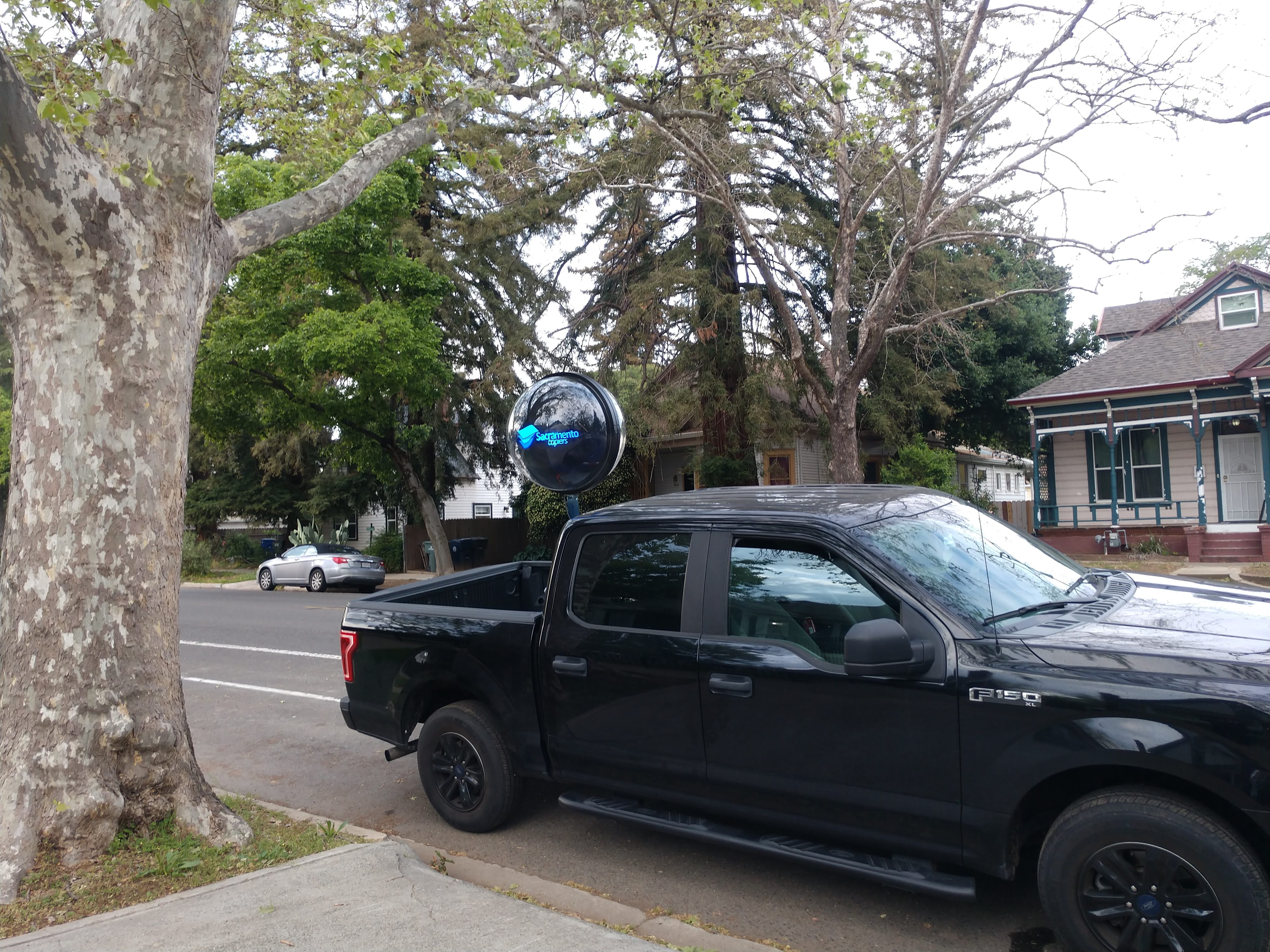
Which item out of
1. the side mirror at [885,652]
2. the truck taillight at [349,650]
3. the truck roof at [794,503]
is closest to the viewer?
the side mirror at [885,652]

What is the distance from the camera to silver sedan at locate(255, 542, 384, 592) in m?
24.6

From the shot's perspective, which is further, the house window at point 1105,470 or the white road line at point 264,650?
the house window at point 1105,470

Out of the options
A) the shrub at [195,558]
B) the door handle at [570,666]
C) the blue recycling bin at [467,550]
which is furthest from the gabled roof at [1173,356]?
the shrub at [195,558]

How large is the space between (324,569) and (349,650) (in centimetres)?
1981

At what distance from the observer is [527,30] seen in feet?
36.6

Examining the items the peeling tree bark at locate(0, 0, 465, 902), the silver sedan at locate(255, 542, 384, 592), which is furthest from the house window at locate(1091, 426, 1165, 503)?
the peeling tree bark at locate(0, 0, 465, 902)

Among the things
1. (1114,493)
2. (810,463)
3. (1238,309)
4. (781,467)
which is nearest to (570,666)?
(1114,493)

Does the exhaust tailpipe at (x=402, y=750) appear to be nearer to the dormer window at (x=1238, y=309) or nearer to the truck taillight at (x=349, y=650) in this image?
the truck taillight at (x=349, y=650)

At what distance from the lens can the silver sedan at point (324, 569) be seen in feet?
80.7

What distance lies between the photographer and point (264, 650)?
43.2 ft

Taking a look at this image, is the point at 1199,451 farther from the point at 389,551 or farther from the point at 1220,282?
the point at 389,551

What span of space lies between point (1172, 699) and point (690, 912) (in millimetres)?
2290

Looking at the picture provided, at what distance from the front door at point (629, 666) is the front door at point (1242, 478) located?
71.3 ft

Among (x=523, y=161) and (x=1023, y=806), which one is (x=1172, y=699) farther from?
(x=523, y=161)
